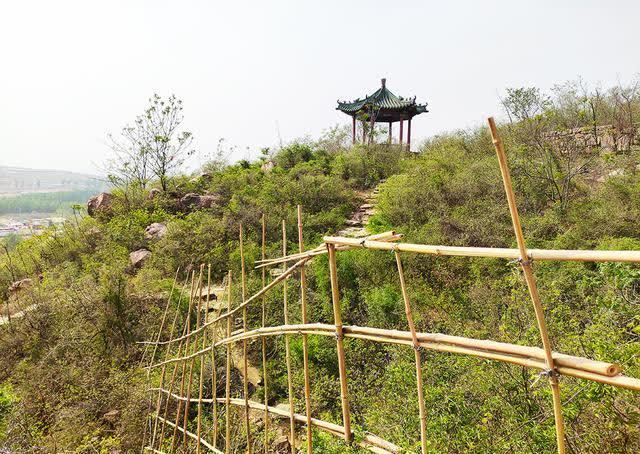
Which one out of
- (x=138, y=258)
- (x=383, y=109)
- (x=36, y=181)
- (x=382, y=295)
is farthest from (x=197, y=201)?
(x=36, y=181)

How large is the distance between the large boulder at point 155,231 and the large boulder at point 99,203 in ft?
6.57

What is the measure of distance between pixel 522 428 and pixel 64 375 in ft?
15.2

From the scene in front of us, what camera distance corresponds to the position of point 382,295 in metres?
4.67

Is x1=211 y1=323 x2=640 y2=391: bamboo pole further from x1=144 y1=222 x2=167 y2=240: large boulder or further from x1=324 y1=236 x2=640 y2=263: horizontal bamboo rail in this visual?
x1=144 y1=222 x2=167 y2=240: large boulder

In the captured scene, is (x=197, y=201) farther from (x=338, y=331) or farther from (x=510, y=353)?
(x=510, y=353)

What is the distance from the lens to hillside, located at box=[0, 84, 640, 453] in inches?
95.9

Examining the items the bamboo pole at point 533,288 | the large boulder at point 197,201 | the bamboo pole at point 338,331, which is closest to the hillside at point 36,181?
the large boulder at point 197,201

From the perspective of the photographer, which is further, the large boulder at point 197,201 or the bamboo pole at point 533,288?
the large boulder at point 197,201

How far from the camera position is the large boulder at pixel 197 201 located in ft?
29.2

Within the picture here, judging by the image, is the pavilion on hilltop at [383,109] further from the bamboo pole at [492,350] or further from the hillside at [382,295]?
the bamboo pole at [492,350]

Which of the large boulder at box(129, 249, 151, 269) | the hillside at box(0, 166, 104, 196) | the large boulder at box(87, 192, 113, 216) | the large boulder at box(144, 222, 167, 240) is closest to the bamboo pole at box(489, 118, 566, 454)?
the large boulder at box(129, 249, 151, 269)

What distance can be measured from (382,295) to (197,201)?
617 centimetres

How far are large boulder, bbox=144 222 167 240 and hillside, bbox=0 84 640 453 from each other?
0.07 meters

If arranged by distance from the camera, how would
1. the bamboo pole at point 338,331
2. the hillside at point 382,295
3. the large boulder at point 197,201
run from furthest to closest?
the large boulder at point 197,201, the hillside at point 382,295, the bamboo pole at point 338,331
